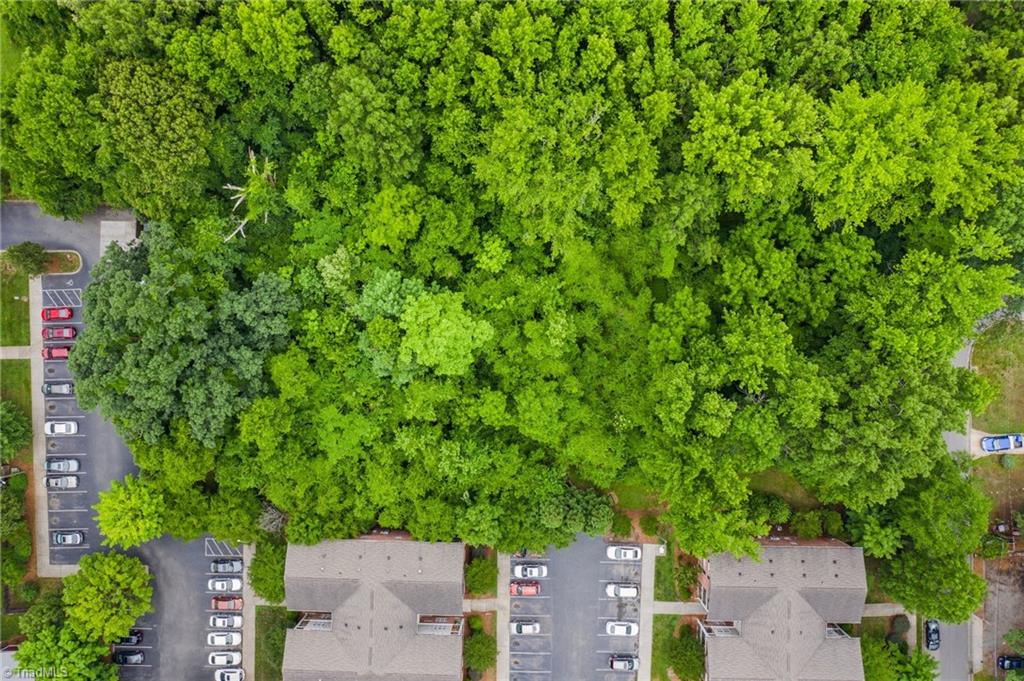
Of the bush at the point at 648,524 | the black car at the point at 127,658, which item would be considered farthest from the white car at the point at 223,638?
the bush at the point at 648,524

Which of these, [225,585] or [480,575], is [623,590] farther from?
[225,585]

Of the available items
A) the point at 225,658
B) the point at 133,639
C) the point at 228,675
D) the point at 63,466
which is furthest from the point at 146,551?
the point at 228,675

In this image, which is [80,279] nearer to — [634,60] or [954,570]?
[634,60]

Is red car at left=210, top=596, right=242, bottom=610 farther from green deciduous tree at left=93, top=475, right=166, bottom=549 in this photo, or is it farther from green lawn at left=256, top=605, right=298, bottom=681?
green deciduous tree at left=93, top=475, right=166, bottom=549

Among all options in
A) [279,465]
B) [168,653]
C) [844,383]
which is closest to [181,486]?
[279,465]

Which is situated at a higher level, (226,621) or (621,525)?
(621,525)

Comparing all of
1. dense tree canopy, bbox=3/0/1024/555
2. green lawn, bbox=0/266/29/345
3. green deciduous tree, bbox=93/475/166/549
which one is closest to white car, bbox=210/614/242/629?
dense tree canopy, bbox=3/0/1024/555
